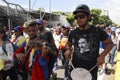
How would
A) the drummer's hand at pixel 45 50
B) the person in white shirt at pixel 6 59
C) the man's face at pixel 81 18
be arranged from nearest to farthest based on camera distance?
the man's face at pixel 81 18, the drummer's hand at pixel 45 50, the person in white shirt at pixel 6 59

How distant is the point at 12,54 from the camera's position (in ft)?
20.8

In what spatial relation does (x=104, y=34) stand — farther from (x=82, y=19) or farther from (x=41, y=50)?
(x=41, y=50)

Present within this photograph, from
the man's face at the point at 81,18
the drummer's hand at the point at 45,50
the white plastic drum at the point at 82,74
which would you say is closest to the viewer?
the white plastic drum at the point at 82,74

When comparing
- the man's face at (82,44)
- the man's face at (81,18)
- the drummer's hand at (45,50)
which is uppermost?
the man's face at (81,18)

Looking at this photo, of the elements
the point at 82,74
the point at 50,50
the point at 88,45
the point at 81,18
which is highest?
the point at 81,18

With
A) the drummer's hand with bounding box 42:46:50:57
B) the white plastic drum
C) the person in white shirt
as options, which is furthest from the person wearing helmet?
the person in white shirt

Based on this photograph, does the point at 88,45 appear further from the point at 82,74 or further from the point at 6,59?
the point at 6,59

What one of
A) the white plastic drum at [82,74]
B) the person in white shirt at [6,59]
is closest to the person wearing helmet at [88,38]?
the white plastic drum at [82,74]

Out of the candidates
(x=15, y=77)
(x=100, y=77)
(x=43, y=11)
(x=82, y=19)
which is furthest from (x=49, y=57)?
(x=43, y=11)

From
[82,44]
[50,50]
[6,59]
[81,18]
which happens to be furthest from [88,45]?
[6,59]

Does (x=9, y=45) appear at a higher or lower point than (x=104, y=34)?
lower

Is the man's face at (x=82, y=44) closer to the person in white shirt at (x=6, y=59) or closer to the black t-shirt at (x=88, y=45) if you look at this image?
the black t-shirt at (x=88, y=45)

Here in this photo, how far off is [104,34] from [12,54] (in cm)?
223

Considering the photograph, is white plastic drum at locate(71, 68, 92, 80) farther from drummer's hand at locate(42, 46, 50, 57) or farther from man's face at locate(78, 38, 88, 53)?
drummer's hand at locate(42, 46, 50, 57)
